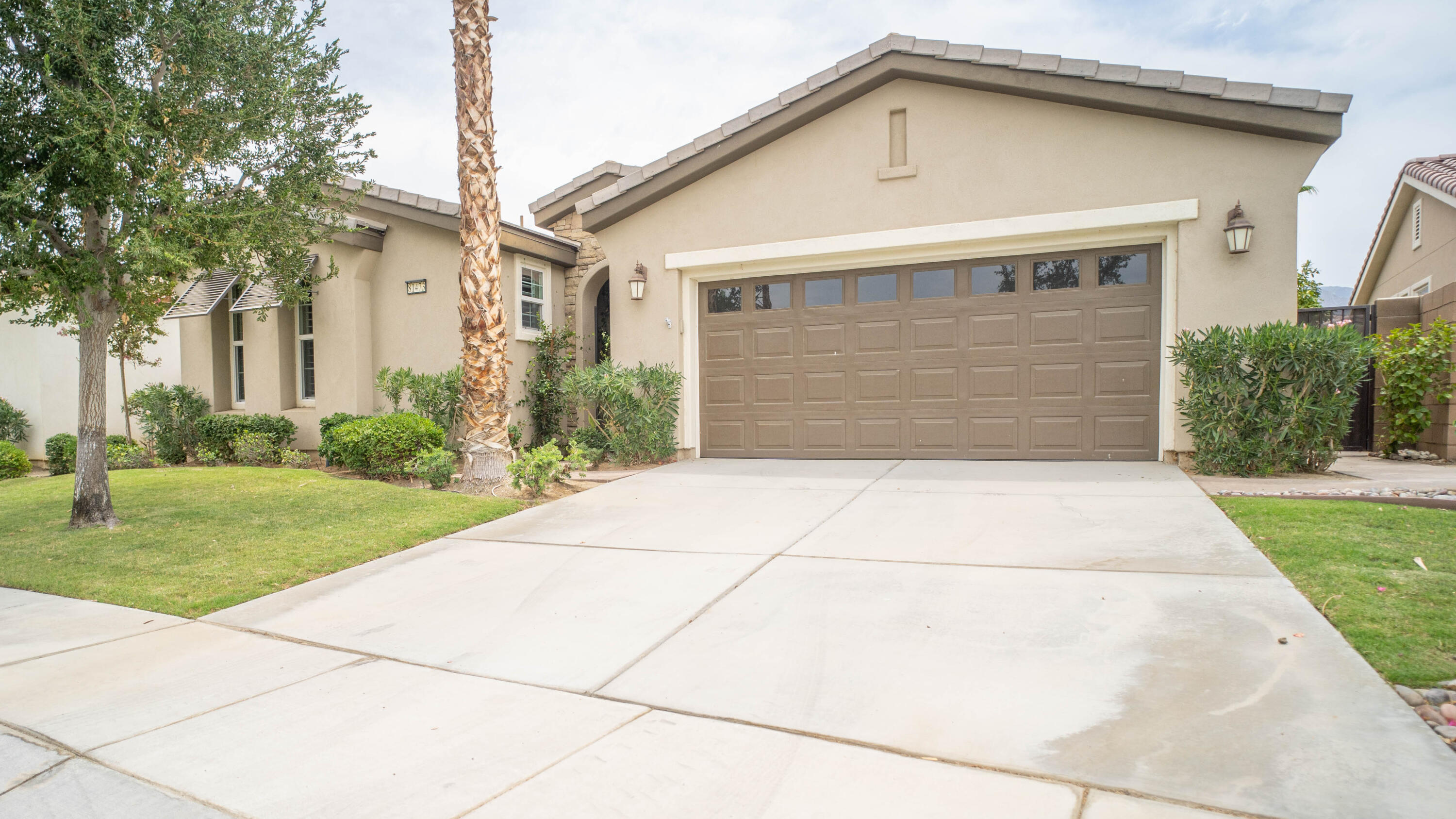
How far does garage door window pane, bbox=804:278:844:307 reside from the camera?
9.77 m

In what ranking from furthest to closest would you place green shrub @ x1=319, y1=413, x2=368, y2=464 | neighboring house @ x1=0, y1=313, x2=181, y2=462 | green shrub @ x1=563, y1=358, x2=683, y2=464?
neighboring house @ x1=0, y1=313, x2=181, y2=462
green shrub @ x1=319, y1=413, x2=368, y2=464
green shrub @ x1=563, y1=358, x2=683, y2=464

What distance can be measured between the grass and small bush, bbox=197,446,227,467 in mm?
13830

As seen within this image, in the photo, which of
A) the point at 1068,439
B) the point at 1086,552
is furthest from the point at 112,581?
the point at 1068,439

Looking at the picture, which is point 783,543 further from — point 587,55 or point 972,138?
point 587,55

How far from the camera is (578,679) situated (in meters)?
3.30

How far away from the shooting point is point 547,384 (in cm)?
1173

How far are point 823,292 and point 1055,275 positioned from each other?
9.30 ft

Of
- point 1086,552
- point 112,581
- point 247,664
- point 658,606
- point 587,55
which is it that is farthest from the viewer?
point 587,55

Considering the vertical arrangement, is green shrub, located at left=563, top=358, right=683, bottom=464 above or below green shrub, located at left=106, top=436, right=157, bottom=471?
above

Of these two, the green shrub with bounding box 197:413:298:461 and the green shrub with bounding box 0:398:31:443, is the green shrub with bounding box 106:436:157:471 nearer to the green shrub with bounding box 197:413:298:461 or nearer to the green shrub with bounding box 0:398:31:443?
the green shrub with bounding box 197:413:298:461

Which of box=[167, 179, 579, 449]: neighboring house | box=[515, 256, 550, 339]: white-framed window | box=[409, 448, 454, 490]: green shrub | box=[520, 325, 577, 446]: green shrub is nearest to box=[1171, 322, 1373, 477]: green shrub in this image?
box=[409, 448, 454, 490]: green shrub

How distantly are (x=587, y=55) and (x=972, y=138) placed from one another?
8.10 m

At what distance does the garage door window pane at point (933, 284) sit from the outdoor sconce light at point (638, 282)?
3.68 metres

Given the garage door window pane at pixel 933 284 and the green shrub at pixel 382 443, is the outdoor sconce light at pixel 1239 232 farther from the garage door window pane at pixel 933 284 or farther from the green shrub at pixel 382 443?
the green shrub at pixel 382 443
